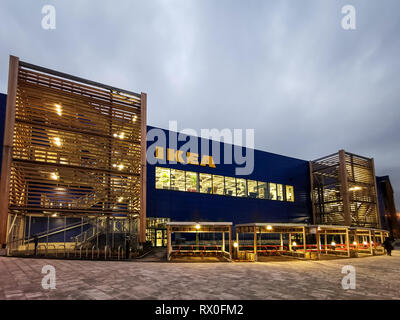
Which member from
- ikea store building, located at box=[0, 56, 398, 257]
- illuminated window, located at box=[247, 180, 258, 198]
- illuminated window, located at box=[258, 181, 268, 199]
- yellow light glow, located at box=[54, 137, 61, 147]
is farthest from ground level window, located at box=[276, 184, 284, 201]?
yellow light glow, located at box=[54, 137, 61, 147]

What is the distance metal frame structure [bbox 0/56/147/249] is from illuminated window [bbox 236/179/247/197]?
47.5 ft

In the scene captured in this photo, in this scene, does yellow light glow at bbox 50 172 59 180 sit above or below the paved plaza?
above

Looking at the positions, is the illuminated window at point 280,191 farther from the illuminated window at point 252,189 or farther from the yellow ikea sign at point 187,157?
the yellow ikea sign at point 187,157

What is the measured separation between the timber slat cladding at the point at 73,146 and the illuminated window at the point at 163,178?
5.06 metres

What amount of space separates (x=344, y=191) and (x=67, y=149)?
30922 millimetres

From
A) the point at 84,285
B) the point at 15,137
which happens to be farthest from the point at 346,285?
the point at 15,137

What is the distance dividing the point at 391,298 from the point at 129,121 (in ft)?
62.1

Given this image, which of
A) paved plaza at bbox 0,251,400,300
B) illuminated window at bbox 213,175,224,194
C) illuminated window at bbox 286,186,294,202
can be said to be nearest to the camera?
paved plaza at bbox 0,251,400,300

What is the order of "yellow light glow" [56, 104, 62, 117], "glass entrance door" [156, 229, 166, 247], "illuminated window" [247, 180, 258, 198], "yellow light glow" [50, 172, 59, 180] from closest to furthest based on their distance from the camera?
"yellow light glow" [50, 172, 59, 180], "yellow light glow" [56, 104, 62, 117], "glass entrance door" [156, 229, 166, 247], "illuminated window" [247, 180, 258, 198]

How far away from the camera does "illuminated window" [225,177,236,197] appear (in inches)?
1219

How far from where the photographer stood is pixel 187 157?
28078 mm

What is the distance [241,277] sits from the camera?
1034cm
